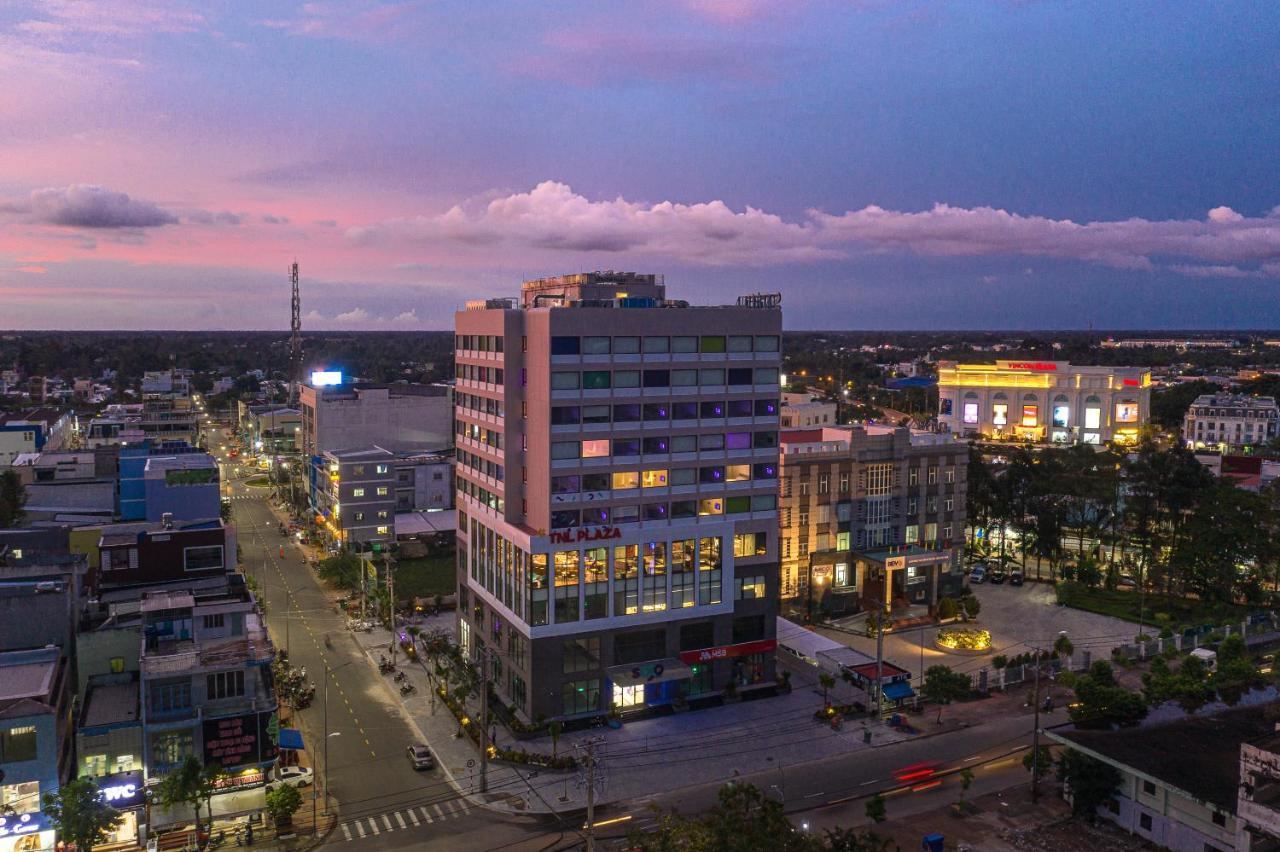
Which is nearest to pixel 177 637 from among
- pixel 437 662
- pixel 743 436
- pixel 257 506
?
pixel 437 662

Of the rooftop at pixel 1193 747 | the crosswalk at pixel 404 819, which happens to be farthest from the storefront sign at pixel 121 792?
the rooftop at pixel 1193 747

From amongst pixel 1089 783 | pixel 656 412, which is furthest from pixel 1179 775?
pixel 656 412

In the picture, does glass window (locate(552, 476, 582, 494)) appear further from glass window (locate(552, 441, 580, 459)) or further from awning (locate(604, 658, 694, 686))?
awning (locate(604, 658, 694, 686))

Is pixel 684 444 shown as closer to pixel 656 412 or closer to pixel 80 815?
pixel 656 412

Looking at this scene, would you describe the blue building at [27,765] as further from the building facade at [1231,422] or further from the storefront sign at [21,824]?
the building facade at [1231,422]

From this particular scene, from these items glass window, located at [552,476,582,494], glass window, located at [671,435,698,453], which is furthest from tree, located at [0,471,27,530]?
glass window, located at [671,435,698,453]
